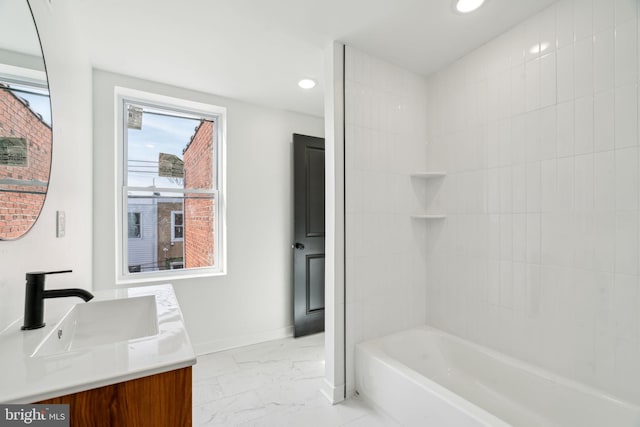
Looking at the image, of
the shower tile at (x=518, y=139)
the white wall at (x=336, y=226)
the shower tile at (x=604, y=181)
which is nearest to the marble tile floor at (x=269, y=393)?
the white wall at (x=336, y=226)

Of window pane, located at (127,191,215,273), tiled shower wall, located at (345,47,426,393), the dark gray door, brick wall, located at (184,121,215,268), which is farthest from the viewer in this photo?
the dark gray door

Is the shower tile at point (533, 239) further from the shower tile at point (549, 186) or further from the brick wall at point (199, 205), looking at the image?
the brick wall at point (199, 205)

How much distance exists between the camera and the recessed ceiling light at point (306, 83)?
252 cm

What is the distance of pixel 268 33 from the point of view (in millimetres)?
1915

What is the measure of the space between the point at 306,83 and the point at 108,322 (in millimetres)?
2198

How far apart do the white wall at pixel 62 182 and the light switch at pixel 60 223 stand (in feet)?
0.10

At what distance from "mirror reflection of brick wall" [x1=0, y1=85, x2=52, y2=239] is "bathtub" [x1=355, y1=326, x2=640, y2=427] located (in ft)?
6.14

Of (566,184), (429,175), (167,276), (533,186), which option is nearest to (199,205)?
(167,276)

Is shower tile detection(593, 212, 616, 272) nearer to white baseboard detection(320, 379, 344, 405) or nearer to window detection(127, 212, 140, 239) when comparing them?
white baseboard detection(320, 379, 344, 405)

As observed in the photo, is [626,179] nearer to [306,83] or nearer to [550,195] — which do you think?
[550,195]

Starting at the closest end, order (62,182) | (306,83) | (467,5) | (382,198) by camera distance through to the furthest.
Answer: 1. (62,182)
2. (467,5)
3. (382,198)
4. (306,83)

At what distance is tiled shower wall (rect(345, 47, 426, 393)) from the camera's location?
207 cm

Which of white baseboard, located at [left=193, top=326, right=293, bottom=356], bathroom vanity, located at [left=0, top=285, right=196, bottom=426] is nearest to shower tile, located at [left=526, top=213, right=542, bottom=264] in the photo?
bathroom vanity, located at [left=0, top=285, right=196, bottom=426]

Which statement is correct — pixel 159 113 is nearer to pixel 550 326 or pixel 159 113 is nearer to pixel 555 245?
pixel 555 245
